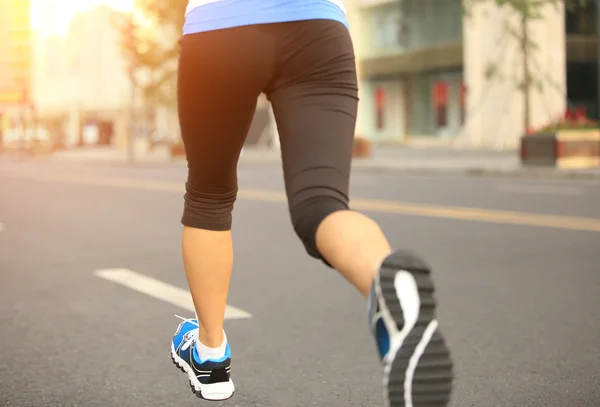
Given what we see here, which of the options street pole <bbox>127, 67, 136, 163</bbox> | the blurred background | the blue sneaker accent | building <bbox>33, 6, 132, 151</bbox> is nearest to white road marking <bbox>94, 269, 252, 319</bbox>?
the blue sneaker accent

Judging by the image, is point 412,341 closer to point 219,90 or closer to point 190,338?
point 219,90

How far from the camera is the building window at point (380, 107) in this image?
164 feet

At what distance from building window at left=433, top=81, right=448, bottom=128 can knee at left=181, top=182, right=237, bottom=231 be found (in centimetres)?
4246

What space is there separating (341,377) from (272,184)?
14691 millimetres

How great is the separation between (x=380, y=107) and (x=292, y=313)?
4559 cm

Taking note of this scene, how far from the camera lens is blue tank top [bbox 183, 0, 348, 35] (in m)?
2.50

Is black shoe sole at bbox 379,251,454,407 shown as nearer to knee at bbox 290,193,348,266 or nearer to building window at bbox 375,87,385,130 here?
knee at bbox 290,193,348,266

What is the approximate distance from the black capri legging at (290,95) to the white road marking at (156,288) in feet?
8.57

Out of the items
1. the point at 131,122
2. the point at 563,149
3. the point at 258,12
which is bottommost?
the point at 563,149

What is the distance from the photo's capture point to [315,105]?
2.55m

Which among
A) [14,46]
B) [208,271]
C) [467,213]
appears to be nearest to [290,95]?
[208,271]

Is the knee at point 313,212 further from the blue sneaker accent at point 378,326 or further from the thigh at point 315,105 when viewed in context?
the blue sneaker accent at point 378,326

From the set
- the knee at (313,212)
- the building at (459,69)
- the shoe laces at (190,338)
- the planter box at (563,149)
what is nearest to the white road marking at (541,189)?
the planter box at (563,149)

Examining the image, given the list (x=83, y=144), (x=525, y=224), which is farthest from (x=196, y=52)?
(x=83, y=144)
